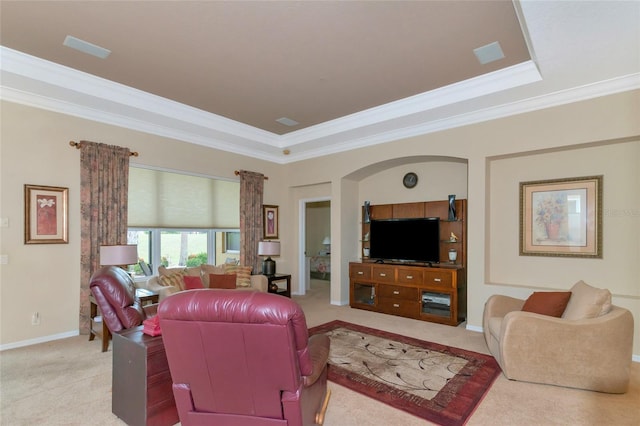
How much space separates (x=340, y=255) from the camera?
249 inches

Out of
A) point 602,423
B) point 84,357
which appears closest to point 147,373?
point 84,357

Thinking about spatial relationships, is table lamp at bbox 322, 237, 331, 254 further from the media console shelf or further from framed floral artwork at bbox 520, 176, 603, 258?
framed floral artwork at bbox 520, 176, 603, 258

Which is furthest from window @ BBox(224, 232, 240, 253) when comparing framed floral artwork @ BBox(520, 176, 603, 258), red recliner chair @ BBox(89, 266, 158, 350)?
framed floral artwork @ BBox(520, 176, 603, 258)

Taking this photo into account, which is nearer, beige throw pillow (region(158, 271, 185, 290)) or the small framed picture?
beige throw pillow (region(158, 271, 185, 290))

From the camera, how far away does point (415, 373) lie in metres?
3.27

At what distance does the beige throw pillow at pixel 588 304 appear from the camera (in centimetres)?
297

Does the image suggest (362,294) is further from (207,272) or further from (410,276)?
(207,272)

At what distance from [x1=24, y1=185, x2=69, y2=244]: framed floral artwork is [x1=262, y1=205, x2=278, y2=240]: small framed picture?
3.31m

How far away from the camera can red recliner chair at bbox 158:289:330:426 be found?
1692mm

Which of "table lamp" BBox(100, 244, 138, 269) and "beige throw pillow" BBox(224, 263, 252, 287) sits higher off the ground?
"table lamp" BBox(100, 244, 138, 269)

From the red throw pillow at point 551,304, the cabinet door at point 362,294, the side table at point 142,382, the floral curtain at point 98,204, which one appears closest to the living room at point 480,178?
the floral curtain at point 98,204

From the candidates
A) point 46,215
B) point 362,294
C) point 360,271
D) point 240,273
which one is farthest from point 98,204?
point 362,294

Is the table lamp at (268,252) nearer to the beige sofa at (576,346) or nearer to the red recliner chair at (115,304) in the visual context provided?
the red recliner chair at (115,304)

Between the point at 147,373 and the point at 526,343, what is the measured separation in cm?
312
